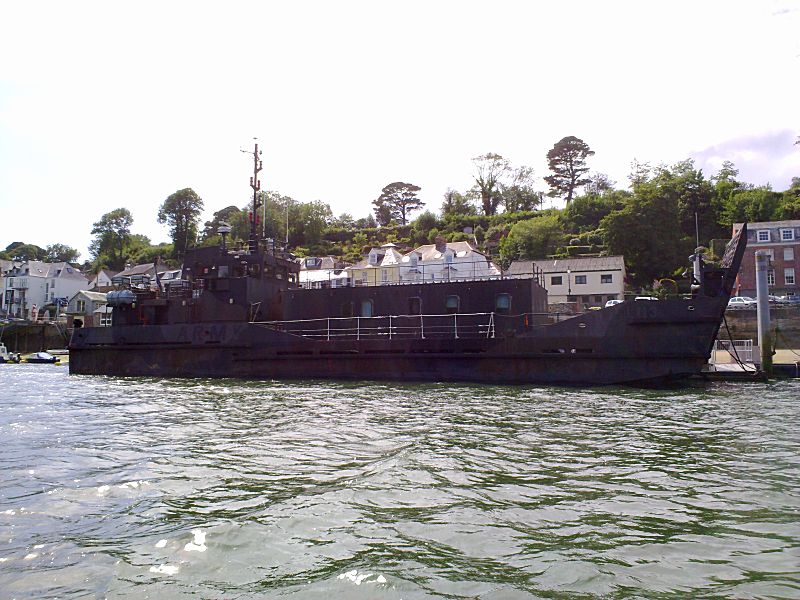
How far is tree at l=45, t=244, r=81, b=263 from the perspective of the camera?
103m

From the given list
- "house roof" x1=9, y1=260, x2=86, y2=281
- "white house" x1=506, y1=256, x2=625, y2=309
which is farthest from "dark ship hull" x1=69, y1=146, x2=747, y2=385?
"house roof" x1=9, y1=260, x2=86, y2=281

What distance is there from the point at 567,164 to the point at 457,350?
60.2 metres

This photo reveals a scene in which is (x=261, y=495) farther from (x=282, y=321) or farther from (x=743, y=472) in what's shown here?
(x=282, y=321)

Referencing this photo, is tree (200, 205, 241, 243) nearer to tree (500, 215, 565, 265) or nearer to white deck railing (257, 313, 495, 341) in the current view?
tree (500, 215, 565, 265)

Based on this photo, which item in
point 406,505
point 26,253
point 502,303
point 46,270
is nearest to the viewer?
point 406,505

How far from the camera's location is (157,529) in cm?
530

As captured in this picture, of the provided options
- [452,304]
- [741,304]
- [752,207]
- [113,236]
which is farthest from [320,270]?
[113,236]

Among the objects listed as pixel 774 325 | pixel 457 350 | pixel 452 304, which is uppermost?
pixel 452 304

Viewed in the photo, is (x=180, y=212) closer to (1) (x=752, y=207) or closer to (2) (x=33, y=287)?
(2) (x=33, y=287)

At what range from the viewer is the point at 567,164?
236 feet

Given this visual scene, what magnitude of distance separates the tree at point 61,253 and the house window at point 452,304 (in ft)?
340

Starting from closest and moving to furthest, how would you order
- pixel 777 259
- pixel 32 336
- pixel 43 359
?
pixel 43 359 → pixel 777 259 → pixel 32 336

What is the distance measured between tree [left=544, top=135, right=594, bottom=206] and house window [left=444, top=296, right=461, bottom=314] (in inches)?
2204

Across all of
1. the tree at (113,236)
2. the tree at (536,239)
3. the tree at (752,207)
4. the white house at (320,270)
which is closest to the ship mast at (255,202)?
the white house at (320,270)
